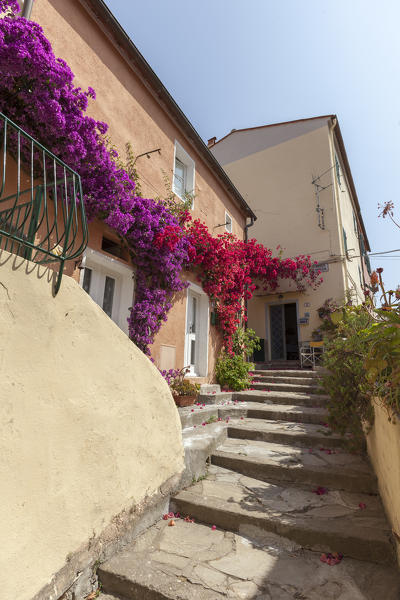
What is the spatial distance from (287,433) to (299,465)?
31.0 inches

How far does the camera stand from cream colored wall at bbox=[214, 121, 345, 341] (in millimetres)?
10719

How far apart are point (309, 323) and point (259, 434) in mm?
7184

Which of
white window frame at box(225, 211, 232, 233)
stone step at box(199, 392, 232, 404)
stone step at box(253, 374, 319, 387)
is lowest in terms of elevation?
stone step at box(199, 392, 232, 404)

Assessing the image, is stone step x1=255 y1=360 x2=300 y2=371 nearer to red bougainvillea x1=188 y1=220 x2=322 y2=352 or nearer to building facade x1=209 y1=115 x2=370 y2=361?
building facade x1=209 y1=115 x2=370 y2=361

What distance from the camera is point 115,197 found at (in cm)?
416

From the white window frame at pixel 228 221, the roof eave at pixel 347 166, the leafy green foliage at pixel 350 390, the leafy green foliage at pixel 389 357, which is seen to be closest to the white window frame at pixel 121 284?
the leafy green foliage at pixel 350 390

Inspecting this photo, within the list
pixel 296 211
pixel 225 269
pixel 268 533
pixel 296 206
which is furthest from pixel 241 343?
pixel 296 206

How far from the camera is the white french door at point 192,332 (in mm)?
6516

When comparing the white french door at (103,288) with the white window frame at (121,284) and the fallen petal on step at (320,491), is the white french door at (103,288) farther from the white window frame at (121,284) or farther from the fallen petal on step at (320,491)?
the fallen petal on step at (320,491)

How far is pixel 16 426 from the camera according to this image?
1.64 meters

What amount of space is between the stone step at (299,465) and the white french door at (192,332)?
270 centimetres

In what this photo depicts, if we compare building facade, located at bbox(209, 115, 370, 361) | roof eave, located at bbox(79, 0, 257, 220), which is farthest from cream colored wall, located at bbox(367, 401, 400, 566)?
building facade, located at bbox(209, 115, 370, 361)

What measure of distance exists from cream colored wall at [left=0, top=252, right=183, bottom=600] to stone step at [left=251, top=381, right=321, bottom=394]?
4.49m

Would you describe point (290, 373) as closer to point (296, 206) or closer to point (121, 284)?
point (121, 284)
